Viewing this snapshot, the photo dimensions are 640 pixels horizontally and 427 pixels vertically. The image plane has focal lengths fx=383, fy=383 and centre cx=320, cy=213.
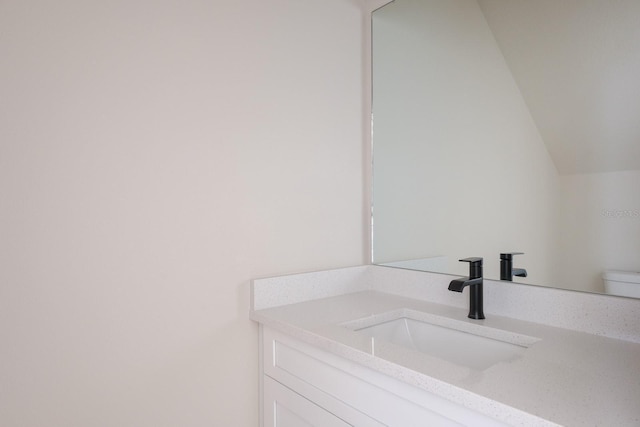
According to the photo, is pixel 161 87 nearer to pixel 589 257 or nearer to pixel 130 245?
pixel 130 245

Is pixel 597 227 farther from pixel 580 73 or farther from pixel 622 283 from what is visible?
pixel 580 73

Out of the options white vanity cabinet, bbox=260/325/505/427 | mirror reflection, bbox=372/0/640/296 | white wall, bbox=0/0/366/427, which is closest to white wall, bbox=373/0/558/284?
mirror reflection, bbox=372/0/640/296

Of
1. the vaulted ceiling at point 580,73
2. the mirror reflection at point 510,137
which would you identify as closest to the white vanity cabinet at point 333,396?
the mirror reflection at point 510,137

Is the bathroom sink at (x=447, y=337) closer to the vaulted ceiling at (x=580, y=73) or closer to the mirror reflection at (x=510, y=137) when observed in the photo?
the mirror reflection at (x=510, y=137)

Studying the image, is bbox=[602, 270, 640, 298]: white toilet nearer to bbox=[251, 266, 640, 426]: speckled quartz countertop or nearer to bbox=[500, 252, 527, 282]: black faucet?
bbox=[251, 266, 640, 426]: speckled quartz countertop

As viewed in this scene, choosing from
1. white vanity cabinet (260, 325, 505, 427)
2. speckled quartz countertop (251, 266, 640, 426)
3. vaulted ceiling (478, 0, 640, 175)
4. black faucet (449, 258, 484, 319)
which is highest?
vaulted ceiling (478, 0, 640, 175)

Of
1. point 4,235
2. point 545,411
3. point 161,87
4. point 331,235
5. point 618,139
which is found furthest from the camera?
point 331,235

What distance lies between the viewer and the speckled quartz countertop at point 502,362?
69 centimetres

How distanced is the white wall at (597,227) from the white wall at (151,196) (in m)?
0.83

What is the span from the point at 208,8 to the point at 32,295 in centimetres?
101

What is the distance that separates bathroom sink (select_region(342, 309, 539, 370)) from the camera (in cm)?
110

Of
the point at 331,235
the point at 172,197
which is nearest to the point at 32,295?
the point at 172,197

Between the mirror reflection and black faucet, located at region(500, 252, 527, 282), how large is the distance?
0.02 m

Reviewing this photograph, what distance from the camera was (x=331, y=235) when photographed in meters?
1.59
